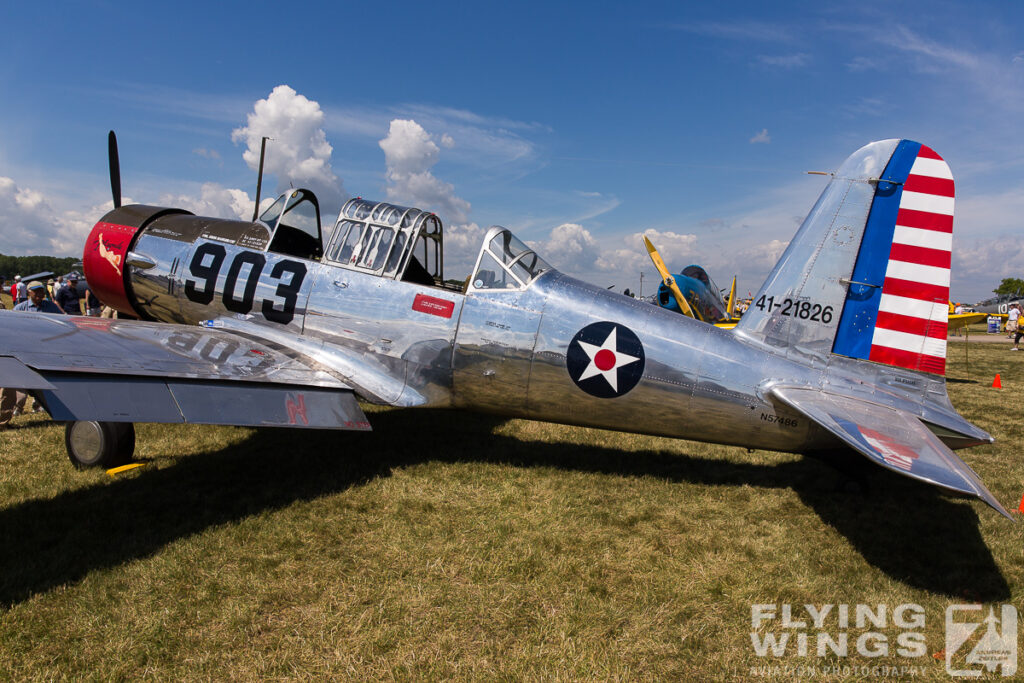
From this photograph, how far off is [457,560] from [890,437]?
269cm

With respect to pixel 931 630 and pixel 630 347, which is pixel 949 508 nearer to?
pixel 931 630

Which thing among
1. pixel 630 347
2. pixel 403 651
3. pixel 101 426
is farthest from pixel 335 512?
pixel 630 347

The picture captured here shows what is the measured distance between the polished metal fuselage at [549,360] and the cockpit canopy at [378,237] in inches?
5.0

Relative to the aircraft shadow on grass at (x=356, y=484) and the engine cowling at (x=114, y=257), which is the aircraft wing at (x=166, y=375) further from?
the engine cowling at (x=114, y=257)

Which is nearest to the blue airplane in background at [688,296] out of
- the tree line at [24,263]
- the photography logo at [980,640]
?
the photography logo at [980,640]

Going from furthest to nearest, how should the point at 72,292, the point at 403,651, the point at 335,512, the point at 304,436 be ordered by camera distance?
the point at 72,292 → the point at 304,436 → the point at 335,512 → the point at 403,651

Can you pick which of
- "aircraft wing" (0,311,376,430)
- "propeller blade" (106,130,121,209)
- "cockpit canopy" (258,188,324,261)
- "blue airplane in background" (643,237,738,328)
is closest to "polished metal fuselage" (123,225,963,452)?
"aircraft wing" (0,311,376,430)

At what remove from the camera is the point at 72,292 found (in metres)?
9.53

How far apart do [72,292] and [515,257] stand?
9.31 m

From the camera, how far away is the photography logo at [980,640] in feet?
7.89

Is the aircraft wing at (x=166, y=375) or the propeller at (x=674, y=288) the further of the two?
the propeller at (x=674, y=288)

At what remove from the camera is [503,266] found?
4.77 m

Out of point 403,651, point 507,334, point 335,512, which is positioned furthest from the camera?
point 507,334

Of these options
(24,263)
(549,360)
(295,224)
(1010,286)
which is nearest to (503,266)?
(549,360)
